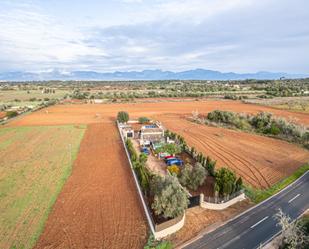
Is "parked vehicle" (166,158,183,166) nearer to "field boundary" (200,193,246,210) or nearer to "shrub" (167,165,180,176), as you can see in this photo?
"shrub" (167,165,180,176)

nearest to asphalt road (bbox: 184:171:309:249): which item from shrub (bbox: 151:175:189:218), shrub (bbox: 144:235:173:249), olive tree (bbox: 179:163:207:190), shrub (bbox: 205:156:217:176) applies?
shrub (bbox: 144:235:173:249)

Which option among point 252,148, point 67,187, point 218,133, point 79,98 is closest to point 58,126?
point 67,187

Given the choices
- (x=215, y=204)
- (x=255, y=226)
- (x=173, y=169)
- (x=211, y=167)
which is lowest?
(x=255, y=226)

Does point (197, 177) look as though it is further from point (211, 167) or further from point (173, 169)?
point (173, 169)

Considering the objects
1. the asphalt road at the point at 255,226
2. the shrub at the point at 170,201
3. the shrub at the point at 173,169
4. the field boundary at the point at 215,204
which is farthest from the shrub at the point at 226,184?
the shrub at the point at 173,169

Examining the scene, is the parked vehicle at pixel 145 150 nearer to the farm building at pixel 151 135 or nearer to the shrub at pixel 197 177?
the farm building at pixel 151 135

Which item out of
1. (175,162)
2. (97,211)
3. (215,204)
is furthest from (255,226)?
(97,211)
